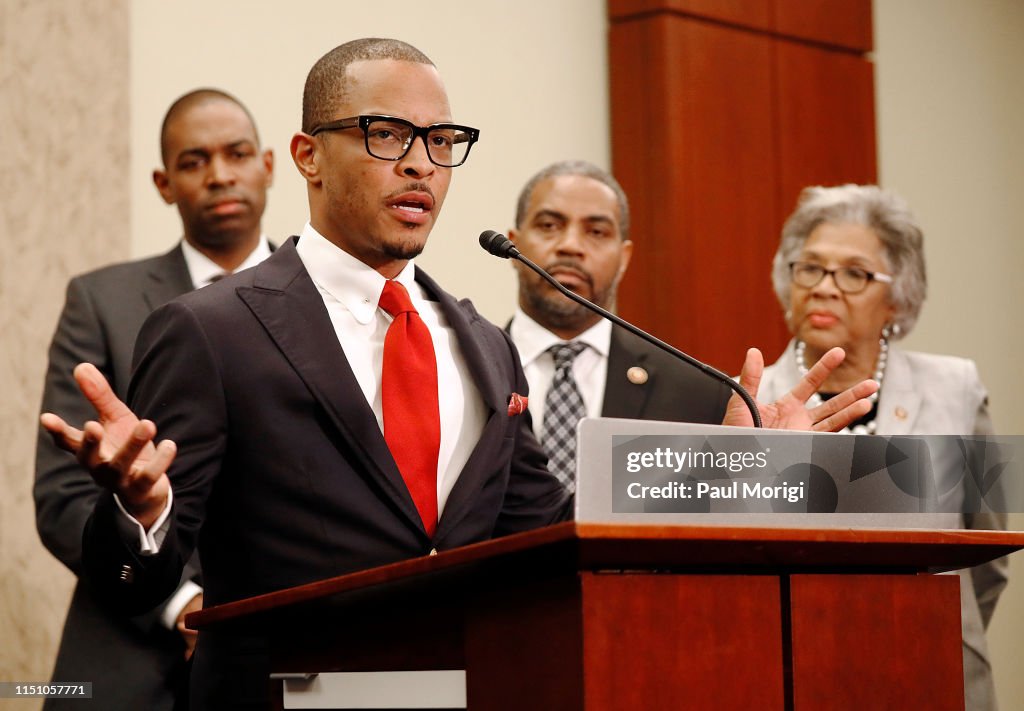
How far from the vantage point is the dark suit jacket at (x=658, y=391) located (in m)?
3.49

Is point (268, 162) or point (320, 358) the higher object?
point (268, 162)

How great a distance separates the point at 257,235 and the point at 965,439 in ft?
6.91

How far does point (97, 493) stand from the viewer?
3.14 m

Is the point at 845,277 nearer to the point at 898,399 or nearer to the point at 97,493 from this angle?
the point at 898,399

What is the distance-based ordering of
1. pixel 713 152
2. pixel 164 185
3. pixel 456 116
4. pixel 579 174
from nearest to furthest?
pixel 164 185, pixel 579 174, pixel 456 116, pixel 713 152

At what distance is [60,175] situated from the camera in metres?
4.12

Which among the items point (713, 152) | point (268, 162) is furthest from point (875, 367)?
point (713, 152)

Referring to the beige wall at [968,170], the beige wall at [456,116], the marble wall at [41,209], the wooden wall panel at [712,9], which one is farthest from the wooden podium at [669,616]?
the beige wall at [968,170]

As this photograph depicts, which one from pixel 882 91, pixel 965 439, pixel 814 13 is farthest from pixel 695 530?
pixel 882 91

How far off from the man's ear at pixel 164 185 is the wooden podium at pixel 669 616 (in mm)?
1963

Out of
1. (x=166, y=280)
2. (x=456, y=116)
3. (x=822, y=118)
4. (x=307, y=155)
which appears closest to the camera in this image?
(x=307, y=155)

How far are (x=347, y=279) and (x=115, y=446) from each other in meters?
0.61

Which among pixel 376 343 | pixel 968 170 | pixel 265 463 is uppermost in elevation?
pixel 968 170

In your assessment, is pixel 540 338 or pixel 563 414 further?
pixel 540 338
